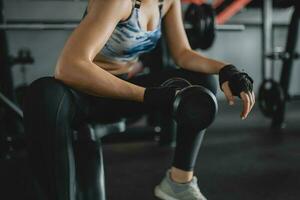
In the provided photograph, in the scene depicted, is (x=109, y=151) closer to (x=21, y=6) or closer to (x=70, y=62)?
(x=70, y=62)

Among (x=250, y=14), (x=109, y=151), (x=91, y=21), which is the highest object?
(x=91, y=21)

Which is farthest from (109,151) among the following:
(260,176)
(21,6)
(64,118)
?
(21,6)

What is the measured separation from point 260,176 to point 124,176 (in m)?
0.46

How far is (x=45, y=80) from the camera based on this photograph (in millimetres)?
760

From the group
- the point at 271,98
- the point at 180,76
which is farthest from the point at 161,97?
the point at 271,98

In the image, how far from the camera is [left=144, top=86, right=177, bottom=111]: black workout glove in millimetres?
694

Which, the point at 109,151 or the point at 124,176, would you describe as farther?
the point at 109,151

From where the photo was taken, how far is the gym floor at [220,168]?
110cm

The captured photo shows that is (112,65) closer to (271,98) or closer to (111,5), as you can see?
(111,5)

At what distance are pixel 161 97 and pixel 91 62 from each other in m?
0.16

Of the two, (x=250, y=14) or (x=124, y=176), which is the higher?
(x=250, y=14)

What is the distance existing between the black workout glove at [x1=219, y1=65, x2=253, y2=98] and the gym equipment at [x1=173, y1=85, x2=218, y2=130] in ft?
0.43

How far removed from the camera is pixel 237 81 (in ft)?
2.63

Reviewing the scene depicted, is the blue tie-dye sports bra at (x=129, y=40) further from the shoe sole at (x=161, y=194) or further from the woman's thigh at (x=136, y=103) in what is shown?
the shoe sole at (x=161, y=194)
